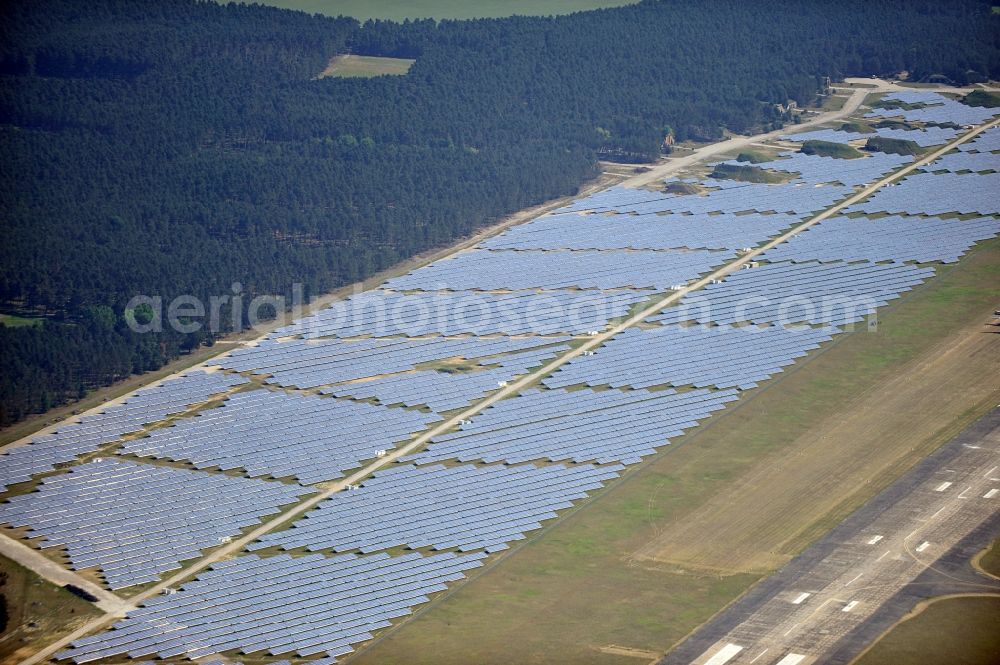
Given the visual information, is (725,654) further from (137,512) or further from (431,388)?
(431,388)

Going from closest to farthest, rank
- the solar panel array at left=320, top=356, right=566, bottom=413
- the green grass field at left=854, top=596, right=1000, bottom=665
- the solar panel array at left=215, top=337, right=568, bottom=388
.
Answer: the green grass field at left=854, top=596, right=1000, bottom=665 < the solar panel array at left=320, top=356, right=566, bottom=413 < the solar panel array at left=215, top=337, right=568, bottom=388

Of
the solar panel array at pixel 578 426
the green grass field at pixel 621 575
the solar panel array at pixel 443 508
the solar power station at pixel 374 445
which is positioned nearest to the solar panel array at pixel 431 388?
the solar power station at pixel 374 445

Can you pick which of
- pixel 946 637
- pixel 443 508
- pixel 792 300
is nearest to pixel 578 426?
pixel 443 508

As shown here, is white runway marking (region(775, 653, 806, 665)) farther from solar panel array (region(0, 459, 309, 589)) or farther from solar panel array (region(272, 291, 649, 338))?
solar panel array (region(272, 291, 649, 338))

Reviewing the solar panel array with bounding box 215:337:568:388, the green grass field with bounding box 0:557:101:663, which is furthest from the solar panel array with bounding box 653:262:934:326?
the green grass field with bounding box 0:557:101:663

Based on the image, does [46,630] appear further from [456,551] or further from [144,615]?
[456,551]

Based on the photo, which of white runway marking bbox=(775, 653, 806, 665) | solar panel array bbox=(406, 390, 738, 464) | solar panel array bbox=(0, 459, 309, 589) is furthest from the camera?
solar panel array bbox=(406, 390, 738, 464)
